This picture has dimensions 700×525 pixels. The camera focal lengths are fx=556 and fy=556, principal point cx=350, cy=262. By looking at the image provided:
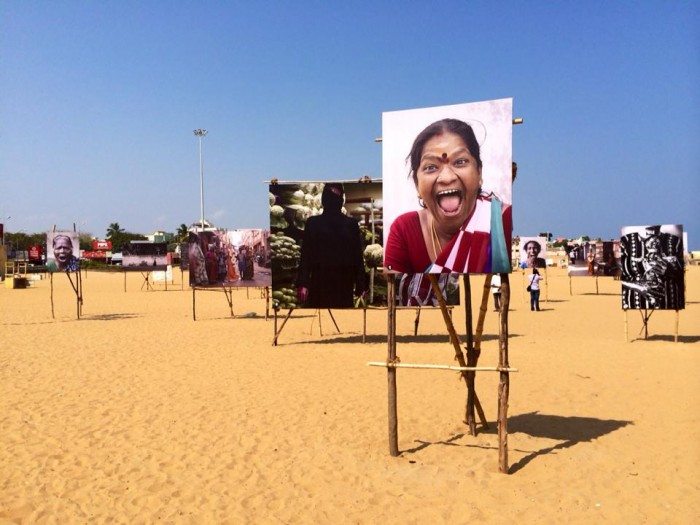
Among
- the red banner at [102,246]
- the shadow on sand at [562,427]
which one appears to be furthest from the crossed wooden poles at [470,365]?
the red banner at [102,246]

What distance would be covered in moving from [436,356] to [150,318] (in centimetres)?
1296

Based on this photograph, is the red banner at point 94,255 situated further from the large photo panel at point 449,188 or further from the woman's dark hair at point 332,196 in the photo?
the large photo panel at point 449,188

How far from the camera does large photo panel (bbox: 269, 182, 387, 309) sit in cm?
1329

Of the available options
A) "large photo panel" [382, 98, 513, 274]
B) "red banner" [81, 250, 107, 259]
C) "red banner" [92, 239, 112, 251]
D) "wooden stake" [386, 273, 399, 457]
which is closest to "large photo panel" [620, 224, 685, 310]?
"large photo panel" [382, 98, 513, 274]

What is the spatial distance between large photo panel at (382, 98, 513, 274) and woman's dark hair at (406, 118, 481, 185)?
1 cm

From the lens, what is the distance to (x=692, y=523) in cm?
518

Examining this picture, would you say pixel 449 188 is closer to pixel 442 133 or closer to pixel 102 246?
pixel 442 133

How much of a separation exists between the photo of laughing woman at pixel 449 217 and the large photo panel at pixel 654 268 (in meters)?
9.91

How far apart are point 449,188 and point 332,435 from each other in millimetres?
3743

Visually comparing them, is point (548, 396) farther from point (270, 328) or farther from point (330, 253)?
point (270, 328)

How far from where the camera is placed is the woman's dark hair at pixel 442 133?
21.9 ft

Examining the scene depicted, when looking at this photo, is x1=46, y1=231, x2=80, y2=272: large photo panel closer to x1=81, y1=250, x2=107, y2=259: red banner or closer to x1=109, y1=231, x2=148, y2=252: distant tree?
x1=81, y1=250, x2=107, y2=259: red banner

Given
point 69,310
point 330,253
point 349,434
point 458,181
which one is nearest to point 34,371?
point 330,253

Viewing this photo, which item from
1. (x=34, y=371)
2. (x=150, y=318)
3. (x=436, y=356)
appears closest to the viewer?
(x=34, y=371)
